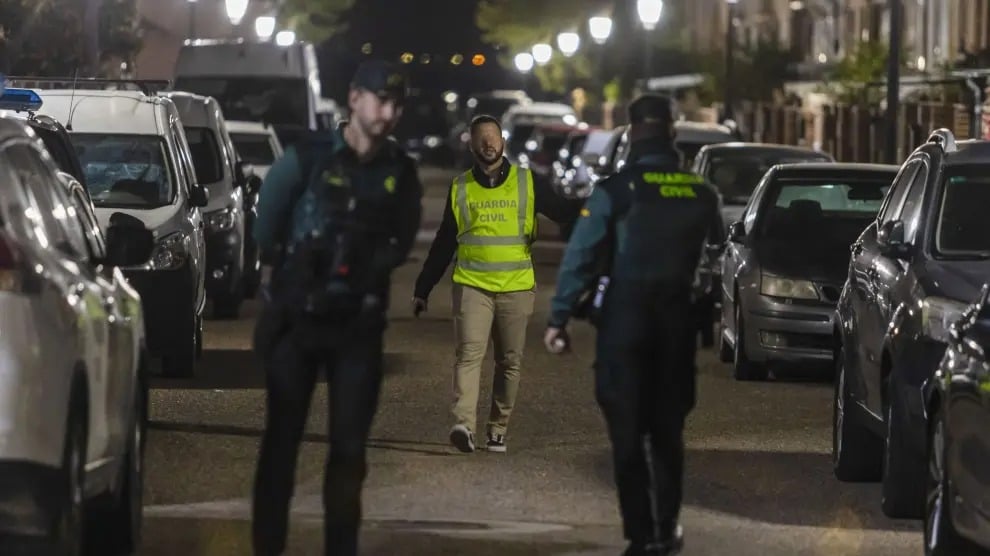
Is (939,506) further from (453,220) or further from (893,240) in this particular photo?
(453,220)

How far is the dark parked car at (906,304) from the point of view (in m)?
10.2

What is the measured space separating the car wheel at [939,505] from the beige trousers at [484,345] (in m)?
3.59

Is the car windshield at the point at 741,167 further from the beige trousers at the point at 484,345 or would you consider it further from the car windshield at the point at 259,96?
the car windshield at the point at 259,96

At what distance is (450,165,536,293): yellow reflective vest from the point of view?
1259 centimetres

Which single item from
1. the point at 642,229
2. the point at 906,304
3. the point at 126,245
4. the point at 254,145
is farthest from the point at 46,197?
the point at 254,145

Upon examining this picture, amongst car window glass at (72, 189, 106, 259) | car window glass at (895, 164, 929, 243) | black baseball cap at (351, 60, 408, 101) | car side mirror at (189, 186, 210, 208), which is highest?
black baseball cap at (351, 60, 408, 101)

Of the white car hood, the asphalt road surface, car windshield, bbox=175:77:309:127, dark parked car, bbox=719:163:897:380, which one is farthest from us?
car windshield, bbox=175:77:309:127

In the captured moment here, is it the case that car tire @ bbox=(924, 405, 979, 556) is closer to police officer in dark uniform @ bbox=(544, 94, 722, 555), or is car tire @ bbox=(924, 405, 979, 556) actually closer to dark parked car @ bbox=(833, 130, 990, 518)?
dark parked car @ bbox=(833, 130, 990, 518)

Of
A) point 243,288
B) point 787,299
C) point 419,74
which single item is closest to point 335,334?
point 787,299

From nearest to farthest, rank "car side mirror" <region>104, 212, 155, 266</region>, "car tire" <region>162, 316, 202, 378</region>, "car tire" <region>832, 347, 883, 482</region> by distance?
1. "car side mirror" <region>104, 212, 155, 266</region>
2. "car tire" <region>832, 347, 883, 482</region>
3. "car tire" <region>162, 316, 202, 378</region>

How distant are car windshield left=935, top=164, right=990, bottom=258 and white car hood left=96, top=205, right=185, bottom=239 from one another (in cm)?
611

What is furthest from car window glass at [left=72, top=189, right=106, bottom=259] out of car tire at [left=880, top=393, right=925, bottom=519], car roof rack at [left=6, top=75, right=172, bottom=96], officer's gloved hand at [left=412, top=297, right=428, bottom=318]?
car roof rack at [left=6, top=75, right=172, bottom=96]

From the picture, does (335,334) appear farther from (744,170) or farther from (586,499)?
(744,170)

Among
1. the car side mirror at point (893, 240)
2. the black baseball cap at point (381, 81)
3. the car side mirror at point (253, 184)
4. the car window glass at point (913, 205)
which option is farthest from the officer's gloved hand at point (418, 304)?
the car side mirror at point (253, 184)
